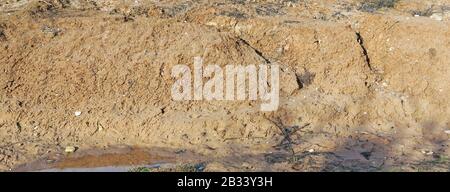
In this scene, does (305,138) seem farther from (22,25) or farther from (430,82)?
(22,25)

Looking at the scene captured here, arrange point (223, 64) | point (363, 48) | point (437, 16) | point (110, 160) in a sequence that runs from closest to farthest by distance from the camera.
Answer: point (110, 160), point (223, 64), point (363, 48), point (437, 16)

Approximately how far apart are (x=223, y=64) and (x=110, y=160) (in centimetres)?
209

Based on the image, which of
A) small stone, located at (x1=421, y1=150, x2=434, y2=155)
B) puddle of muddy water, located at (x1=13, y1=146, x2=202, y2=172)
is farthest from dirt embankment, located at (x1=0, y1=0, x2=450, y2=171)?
puddle of muddy water, located at (x1=13, y1=146, x2=202, y2=172)

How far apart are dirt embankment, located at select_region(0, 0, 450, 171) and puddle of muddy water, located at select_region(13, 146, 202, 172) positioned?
0.53ft

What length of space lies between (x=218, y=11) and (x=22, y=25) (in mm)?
2889

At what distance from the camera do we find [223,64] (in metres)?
7.57

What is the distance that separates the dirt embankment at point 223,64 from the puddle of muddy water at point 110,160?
16 cm

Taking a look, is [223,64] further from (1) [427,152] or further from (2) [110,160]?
(1) [427,152]

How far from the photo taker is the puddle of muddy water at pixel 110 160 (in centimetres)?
649

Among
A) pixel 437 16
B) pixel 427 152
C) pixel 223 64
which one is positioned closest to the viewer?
pixel 427 152

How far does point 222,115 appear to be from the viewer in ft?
23.9

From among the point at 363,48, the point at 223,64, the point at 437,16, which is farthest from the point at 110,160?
the point at 437,16

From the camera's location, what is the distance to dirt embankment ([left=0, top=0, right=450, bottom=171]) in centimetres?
696
